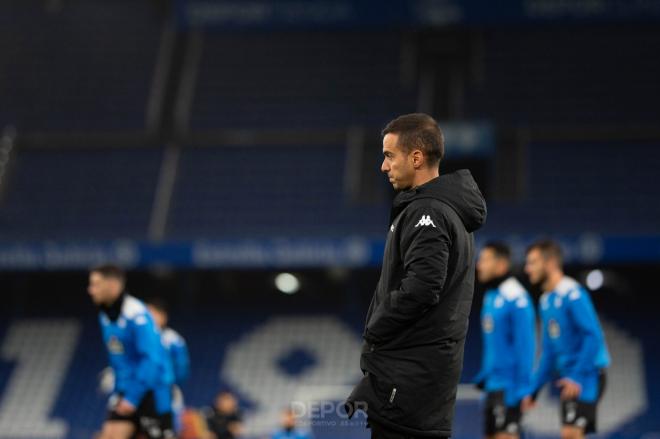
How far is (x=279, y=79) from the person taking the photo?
81.4ft

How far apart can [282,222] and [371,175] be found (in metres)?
2.22

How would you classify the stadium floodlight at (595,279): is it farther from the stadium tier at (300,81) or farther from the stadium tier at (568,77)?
the stadium tier at (300,81)

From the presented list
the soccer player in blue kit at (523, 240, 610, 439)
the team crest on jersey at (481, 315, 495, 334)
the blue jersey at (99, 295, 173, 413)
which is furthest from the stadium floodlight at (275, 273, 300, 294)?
the soccer player in blue kit at (523, 240, 610, 439)

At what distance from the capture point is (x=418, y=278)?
439cm

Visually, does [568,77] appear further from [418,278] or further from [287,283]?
[418,278]

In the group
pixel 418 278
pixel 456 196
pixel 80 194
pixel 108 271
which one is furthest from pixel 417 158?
pixel 80 194

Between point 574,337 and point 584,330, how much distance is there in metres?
0.21

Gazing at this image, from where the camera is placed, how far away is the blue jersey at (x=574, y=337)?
863 cm

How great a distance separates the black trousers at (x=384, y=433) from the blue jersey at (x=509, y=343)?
4.74 metres

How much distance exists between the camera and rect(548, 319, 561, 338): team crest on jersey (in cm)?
886

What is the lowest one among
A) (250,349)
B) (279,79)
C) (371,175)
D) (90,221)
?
(250,349)

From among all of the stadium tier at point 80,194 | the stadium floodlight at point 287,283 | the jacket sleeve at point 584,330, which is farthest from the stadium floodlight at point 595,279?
the jacket sleeve at point 584,330

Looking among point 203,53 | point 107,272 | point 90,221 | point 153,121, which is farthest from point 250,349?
point 107,272

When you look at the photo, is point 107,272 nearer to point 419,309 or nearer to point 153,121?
point 419,309
